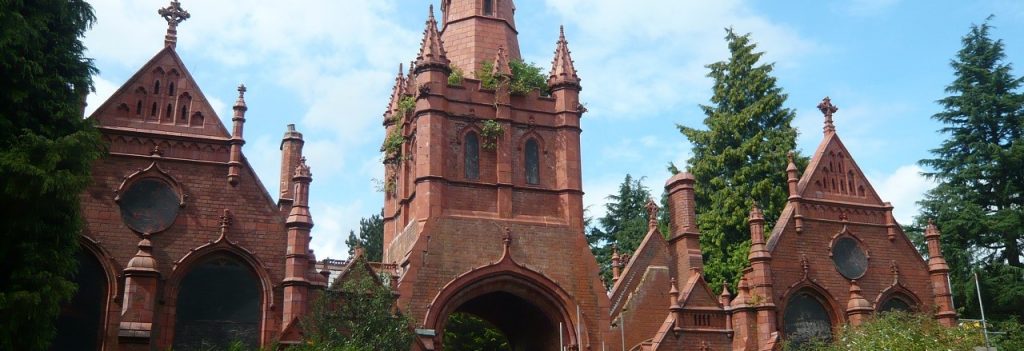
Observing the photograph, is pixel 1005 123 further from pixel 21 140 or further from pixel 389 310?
pixel 21 140

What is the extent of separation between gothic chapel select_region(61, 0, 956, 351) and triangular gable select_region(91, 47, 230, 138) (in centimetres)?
4

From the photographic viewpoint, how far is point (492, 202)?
30.6 metres

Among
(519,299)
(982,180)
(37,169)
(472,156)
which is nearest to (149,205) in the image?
(37,169)

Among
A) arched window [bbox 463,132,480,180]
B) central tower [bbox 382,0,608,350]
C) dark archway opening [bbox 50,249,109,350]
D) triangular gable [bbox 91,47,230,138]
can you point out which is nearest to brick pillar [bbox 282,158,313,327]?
triangular gable [bbox 91,47,230,138]

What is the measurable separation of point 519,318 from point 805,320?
29.2 feet

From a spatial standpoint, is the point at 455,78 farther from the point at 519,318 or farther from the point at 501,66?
the point at 519,318

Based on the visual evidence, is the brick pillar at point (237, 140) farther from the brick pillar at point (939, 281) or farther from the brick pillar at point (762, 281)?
the brick pillar at point (939, 281)

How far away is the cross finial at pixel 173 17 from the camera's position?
2712cm

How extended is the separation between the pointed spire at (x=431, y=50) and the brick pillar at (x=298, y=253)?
262 inches

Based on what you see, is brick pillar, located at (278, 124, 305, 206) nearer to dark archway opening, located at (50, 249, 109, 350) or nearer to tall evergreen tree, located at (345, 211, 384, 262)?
dark archway opening, located at (50, 249, 109, 350)

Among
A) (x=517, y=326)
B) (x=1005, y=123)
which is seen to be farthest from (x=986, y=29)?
(x=517, y=326)

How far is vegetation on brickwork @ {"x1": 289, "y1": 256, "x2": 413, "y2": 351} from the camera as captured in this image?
2428 centimetres

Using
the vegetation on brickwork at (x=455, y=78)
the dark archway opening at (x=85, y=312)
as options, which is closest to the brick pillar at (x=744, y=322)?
the vegetation on brickwork at (x=455, y=78)

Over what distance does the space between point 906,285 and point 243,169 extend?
2079cm
